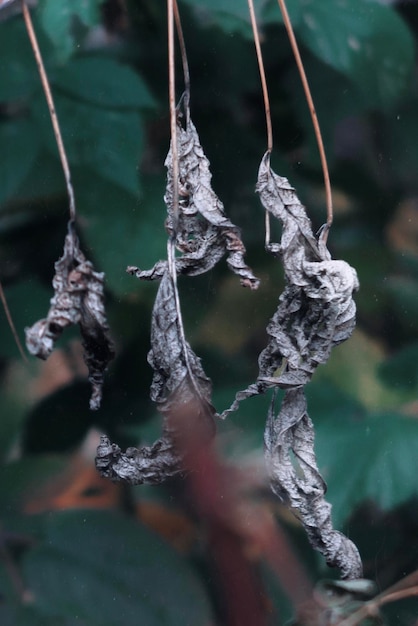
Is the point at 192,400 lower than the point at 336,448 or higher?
higher

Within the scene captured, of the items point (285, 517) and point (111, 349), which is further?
point (285, 517)

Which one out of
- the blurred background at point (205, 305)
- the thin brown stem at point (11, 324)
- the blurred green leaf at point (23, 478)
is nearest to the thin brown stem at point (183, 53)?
the blurred background at point (205, 305)

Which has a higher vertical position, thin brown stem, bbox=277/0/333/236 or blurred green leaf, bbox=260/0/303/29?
blurred green leaf, bbox=260/0/303/29

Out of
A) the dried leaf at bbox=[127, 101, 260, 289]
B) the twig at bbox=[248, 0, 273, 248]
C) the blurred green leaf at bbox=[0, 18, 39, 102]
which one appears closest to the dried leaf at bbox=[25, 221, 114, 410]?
the dried leaf at bbox=[127, 101, 260, 289]

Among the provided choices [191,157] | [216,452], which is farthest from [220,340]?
[191,157]

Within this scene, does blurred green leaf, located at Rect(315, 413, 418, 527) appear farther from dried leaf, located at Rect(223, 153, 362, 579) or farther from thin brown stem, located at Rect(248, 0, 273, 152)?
thin brown stem, located at Rect(248, 0, 273, 152)

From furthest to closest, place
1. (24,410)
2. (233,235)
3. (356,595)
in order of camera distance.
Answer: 1. (24,410)
2. (356,595)
3. (233,235)

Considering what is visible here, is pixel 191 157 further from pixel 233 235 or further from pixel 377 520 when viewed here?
pixel 377 520
